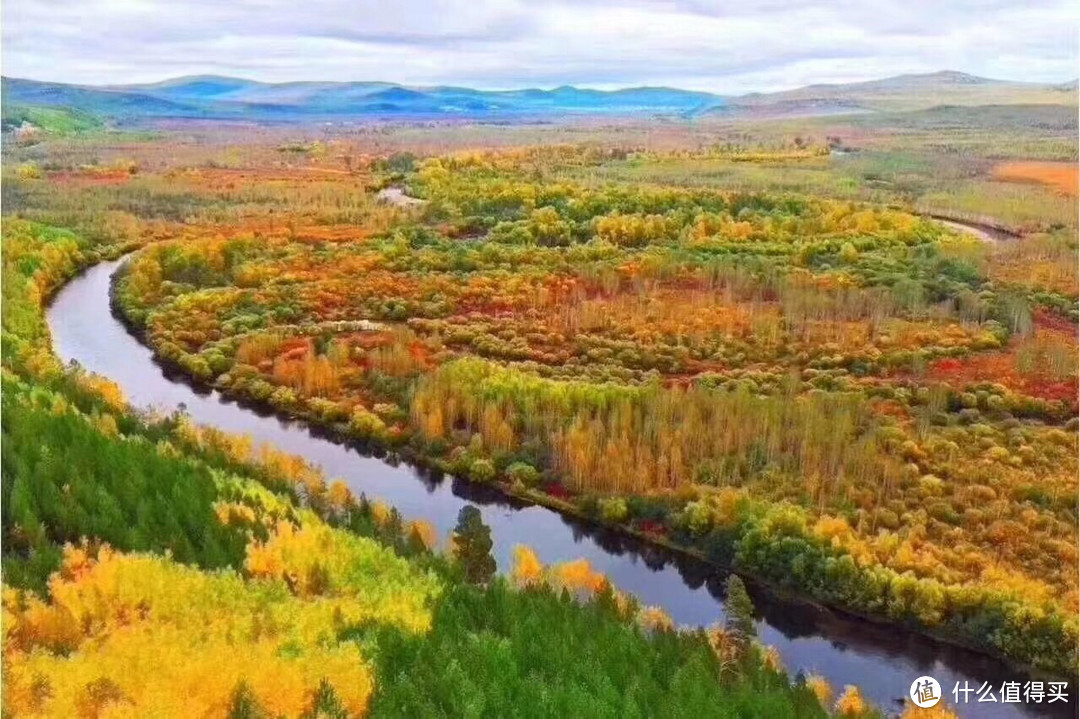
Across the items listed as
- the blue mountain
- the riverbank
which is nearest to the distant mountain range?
the blue mountain

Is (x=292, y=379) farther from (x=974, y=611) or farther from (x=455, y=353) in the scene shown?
(x=974, y=611)

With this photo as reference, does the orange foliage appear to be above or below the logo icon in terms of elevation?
above

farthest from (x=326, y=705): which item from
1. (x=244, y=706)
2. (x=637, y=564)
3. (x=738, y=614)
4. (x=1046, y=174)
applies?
(x=1046, y=174)

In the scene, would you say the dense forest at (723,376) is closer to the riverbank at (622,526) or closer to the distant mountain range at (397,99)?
the riverbank at (622,526)

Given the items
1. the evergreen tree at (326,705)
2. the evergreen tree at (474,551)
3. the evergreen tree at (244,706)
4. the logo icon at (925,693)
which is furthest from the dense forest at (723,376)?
the evergreen tree at (244,706)

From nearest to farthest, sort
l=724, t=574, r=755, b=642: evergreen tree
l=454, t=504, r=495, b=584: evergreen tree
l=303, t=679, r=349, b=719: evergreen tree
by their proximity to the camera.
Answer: l=303, t=679, r=349, b=719: evergreen tree
l=724, t=574, r=755, b=642: evergreen tree
l=454, t=504, r=495, b=584: evergreen tree

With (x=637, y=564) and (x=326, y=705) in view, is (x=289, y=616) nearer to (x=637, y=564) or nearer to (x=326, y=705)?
(x=326, y=705)

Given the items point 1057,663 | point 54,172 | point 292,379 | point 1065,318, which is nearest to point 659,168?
point 54,172

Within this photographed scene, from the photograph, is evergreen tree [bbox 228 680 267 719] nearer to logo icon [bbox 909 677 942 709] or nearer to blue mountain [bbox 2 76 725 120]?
logo icon [bbox 909 677 942 709]
